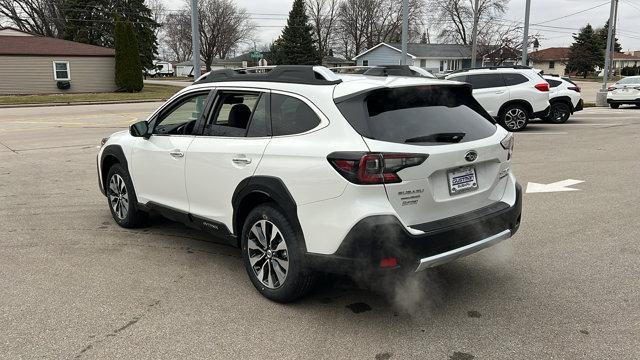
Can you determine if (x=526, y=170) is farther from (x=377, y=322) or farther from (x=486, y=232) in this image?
(x=377, y=322)

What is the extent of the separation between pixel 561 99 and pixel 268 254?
1543 cm

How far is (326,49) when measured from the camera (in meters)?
82.9

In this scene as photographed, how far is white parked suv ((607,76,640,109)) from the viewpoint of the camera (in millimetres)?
23078

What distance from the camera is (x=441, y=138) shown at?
356 cm

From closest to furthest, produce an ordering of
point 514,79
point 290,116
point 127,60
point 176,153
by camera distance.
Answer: point 290,116, point 176,153, point 514,79, point 127,60

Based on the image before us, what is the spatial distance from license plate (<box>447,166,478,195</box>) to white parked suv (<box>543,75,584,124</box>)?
46.2ft

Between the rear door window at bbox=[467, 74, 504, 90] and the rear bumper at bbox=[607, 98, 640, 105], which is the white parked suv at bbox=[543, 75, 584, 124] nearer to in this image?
the rear door window at bbox=[467, 74, 504, 90]

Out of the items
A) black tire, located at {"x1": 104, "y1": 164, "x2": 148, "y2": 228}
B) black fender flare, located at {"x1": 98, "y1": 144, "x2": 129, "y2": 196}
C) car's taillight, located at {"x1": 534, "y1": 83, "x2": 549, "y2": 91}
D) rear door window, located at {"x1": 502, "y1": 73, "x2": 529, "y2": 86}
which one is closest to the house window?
rear door window, located at {"x1": 502, "y1": 73, "x2": 529, "y2": 86}

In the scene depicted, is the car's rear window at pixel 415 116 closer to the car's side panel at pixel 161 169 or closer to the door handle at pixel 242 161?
the door handle at pixel 242 161

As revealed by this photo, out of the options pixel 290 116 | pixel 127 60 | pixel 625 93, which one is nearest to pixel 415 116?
pixel 290 116

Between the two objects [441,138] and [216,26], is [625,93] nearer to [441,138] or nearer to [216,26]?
[441,138]

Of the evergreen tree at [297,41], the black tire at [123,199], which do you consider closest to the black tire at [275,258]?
the black tire at [123,199]

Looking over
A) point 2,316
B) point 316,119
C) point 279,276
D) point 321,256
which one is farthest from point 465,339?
point 2,316

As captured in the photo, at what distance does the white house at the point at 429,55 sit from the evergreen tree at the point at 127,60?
3730 centimetres
